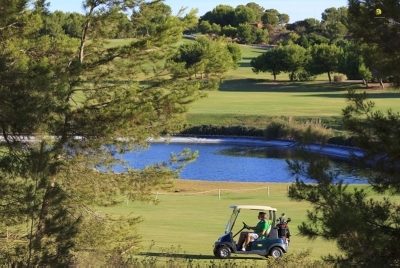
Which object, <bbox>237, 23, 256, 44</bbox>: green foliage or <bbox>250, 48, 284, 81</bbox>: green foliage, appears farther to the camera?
<bbox>237, 23, 256, 44</bbox>: green foliage

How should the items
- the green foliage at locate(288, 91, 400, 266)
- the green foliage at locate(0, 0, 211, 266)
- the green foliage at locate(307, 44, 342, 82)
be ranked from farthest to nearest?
1. the green foliage at locate(307, 44, 342, 82)
2. the green foliage at locate(0, 0, 211, 266)
3. the green foliage at locate(288, 91, 400, 266)

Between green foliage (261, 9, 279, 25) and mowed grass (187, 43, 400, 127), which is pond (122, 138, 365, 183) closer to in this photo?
mowed grass (187, 43, 400, 127)

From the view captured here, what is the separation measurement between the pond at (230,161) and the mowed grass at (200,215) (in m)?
3.57

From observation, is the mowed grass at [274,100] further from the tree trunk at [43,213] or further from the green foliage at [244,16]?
the green foliage at [244,16]

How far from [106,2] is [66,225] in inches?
317

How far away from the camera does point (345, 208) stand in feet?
26.7

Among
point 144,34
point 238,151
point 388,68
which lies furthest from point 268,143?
point 388,68

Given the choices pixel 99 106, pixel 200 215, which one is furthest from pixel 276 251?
pixel 200 215

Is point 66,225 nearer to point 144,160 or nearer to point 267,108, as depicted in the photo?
point 144,160

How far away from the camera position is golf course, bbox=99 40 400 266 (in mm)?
17984

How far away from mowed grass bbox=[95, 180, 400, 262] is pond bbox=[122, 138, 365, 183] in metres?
3.57

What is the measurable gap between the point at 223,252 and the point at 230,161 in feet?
105

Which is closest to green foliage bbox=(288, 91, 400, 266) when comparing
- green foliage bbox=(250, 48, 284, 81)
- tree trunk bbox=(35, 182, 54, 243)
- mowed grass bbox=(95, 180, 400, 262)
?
tree trunk bbox=(35, 182, 54, 243)

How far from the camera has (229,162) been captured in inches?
1900
